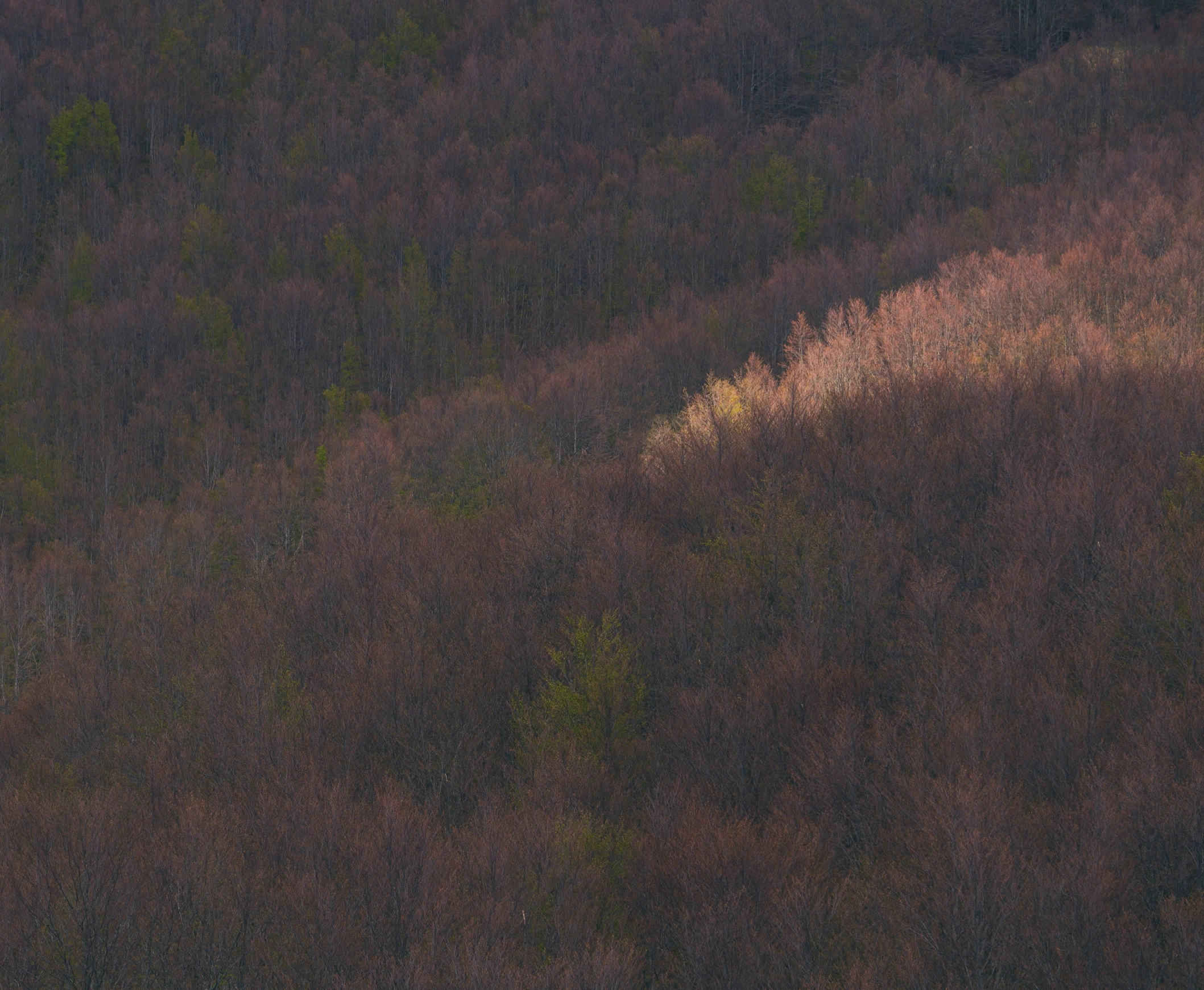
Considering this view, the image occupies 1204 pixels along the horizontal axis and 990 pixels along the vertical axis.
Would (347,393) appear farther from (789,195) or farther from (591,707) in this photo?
(591,707)

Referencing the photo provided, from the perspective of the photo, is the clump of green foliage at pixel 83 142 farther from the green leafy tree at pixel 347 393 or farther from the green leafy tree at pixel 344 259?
the green leafy tree at pixel 347 393

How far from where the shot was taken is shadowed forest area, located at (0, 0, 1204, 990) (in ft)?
94.9

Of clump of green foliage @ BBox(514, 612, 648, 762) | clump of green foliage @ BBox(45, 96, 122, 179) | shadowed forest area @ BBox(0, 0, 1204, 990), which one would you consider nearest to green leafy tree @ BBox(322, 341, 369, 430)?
shadowed forest area @ BBox(0, 0, 1204, 990)

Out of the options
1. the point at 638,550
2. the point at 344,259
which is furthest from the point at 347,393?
the point at 638,550

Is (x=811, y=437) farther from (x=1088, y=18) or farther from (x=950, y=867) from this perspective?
(x=1088, y=18)

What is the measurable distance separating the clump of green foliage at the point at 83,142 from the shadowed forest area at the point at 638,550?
0.82m

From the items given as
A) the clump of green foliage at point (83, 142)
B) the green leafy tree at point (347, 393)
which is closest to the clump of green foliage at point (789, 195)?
the green leafy tree at point (347, 393)

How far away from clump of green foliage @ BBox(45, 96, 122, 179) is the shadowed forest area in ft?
2.70

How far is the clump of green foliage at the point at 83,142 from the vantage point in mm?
137750

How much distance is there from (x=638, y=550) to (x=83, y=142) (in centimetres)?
12389

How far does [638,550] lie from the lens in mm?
48562

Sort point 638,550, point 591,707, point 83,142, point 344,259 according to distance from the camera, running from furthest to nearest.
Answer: point 83,142
point 344,259
point 638,550
point 591,707

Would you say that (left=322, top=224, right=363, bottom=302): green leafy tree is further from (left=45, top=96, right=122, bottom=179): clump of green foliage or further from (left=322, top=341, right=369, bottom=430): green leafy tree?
(left=45, top=96, right=122, bottom=179): clump of green foliage

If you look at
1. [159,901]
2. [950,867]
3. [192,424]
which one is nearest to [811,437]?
[950,867]
